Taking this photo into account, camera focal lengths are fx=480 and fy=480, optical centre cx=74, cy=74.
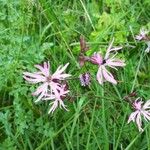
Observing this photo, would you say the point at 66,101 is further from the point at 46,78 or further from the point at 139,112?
the point at 46,78

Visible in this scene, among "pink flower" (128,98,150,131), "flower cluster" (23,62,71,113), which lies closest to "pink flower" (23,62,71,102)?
"flower cluster" (23,62,71,113)

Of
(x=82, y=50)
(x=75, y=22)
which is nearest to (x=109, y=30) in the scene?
(x=75, y=22)

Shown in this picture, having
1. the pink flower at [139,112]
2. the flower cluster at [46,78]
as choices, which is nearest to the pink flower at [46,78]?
the flower cluster at [46,78]

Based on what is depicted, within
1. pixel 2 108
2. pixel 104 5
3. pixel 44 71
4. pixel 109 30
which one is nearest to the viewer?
pixel 44 71

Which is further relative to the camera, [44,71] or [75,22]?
[75,22]

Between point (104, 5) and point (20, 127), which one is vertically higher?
point (104, 5)

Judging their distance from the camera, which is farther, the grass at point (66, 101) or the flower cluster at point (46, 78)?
the grass at point (66, 101)

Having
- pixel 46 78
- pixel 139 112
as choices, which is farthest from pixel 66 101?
pixel 46 78

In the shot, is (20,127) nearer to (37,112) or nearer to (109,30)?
(37,112)

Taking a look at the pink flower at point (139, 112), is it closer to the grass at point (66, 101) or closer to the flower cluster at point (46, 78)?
the grass at point (66, 101)
